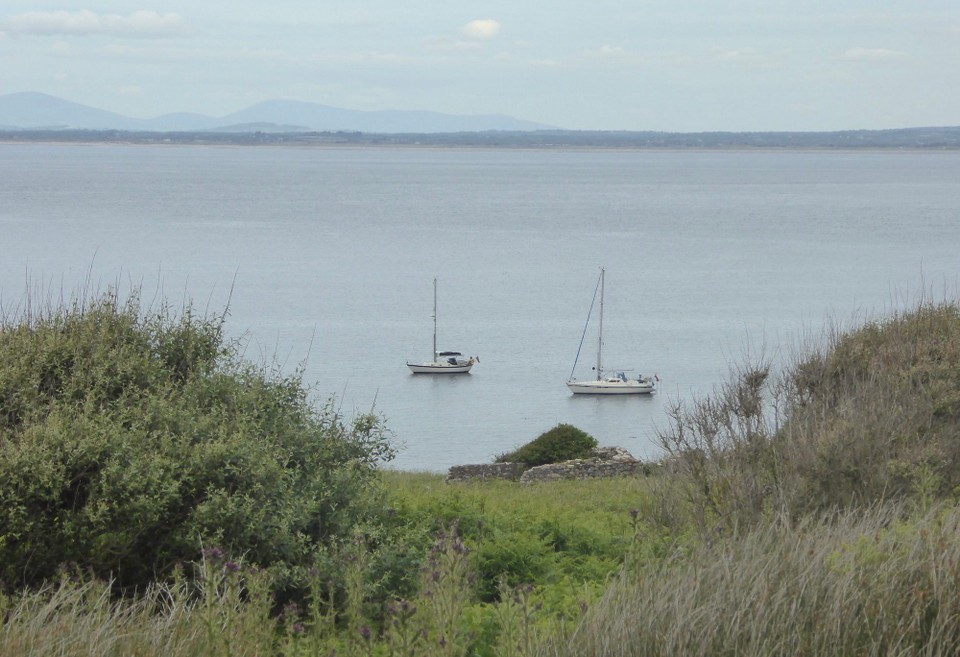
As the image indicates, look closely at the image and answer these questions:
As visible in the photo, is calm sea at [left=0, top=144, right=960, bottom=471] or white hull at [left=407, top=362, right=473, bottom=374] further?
white hull at [left=407, top=362, right=473, bottom=374]

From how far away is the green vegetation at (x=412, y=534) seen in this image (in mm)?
4941

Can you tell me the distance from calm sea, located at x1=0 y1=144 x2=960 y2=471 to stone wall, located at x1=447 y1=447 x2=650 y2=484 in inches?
47.9

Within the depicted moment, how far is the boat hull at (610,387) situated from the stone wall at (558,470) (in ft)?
86.2

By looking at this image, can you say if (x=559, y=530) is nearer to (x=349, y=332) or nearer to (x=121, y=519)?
(x=121, y=519)

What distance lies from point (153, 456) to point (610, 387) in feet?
144

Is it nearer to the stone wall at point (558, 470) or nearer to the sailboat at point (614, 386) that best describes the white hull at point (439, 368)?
the sailboat at point (614, 386)

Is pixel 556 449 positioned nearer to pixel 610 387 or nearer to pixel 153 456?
pixel 153 456

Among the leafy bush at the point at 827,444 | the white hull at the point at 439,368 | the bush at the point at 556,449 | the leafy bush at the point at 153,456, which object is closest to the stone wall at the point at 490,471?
the bush at the point at 556,449

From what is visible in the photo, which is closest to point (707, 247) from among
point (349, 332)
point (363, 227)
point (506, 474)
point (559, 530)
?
point (363, 227)

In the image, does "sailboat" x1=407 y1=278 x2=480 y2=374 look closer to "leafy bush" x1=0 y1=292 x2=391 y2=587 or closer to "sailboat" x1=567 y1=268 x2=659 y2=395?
"sailboat" x1=567 y1=268 x2=659 y2=395

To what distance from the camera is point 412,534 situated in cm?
832

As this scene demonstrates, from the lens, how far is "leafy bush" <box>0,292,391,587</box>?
22.1ft

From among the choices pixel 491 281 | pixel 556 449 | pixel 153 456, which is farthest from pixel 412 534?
pixel 491 281

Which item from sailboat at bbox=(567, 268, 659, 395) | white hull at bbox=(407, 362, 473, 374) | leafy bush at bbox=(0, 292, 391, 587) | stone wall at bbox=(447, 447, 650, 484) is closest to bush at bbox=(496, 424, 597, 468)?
stone wall at bbox=(447, 447, 650, 484)
